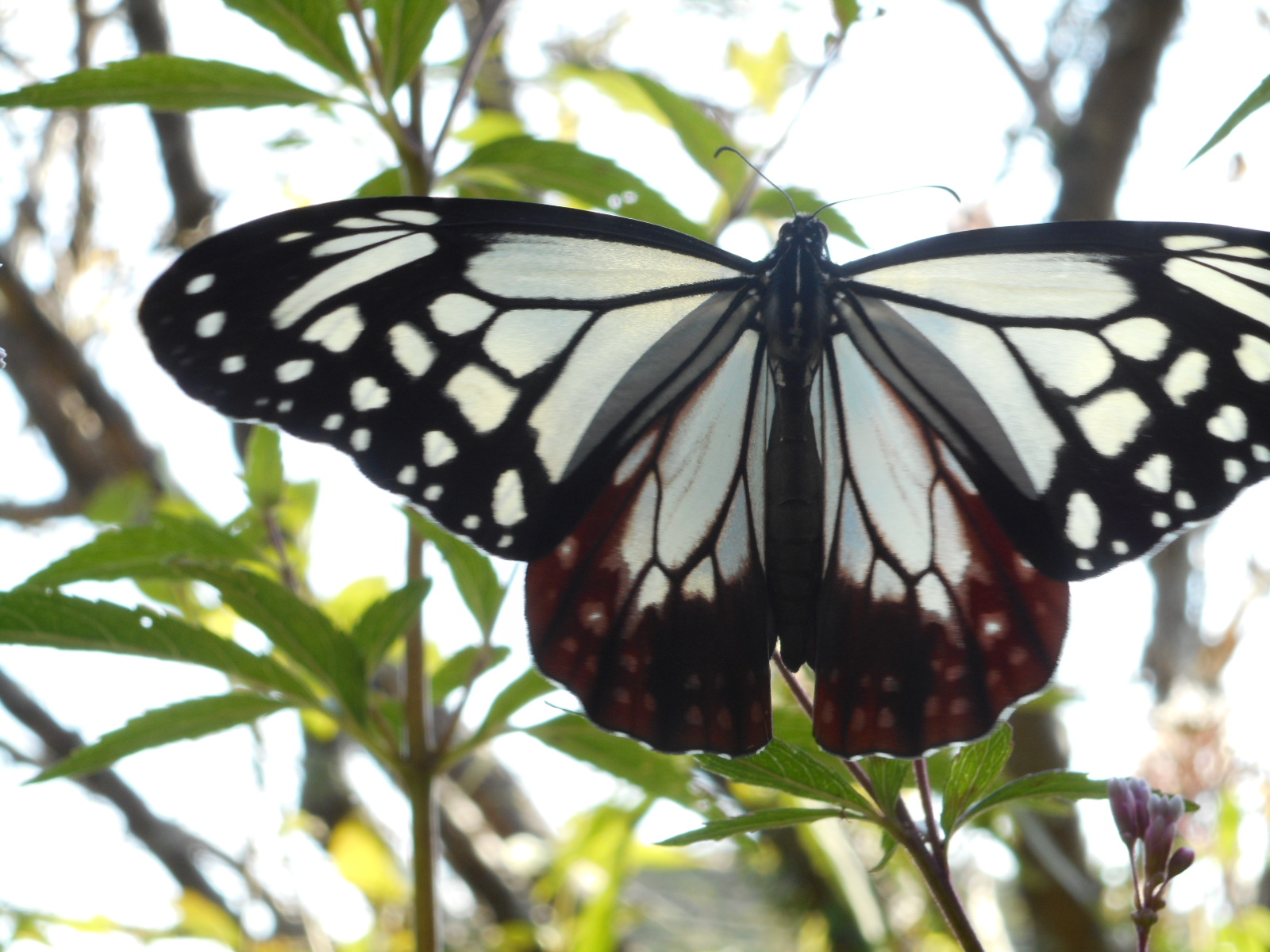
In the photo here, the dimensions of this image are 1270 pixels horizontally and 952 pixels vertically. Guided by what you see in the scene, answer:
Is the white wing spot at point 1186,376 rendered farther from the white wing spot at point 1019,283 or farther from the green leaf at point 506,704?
the green leaf at point 506,704

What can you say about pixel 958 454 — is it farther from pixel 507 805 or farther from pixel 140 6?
pixel 140 6

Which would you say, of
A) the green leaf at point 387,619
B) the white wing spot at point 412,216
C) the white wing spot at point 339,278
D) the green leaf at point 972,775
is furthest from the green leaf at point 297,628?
the green leaf at point 972,775

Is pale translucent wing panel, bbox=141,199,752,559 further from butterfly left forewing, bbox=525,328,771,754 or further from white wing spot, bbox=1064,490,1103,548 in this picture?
white wing spot, bbox=1064,490,1103,548

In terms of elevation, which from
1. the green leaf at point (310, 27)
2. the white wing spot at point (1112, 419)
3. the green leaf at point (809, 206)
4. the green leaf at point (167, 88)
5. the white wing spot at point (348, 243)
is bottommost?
the white wing spot at point (1112, 419)

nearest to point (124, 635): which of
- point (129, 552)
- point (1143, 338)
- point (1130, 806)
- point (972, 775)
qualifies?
point (129, 552)

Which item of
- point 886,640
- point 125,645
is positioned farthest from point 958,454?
point 125,645

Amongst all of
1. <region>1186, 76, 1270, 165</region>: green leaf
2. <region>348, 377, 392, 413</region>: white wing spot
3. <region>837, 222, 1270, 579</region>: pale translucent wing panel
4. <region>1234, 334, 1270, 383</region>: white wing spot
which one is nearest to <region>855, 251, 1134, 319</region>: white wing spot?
<region>837, 222, 1270, 579</region>: pale translucent wing panel

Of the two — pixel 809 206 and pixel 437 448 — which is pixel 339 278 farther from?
pixel 809 206
